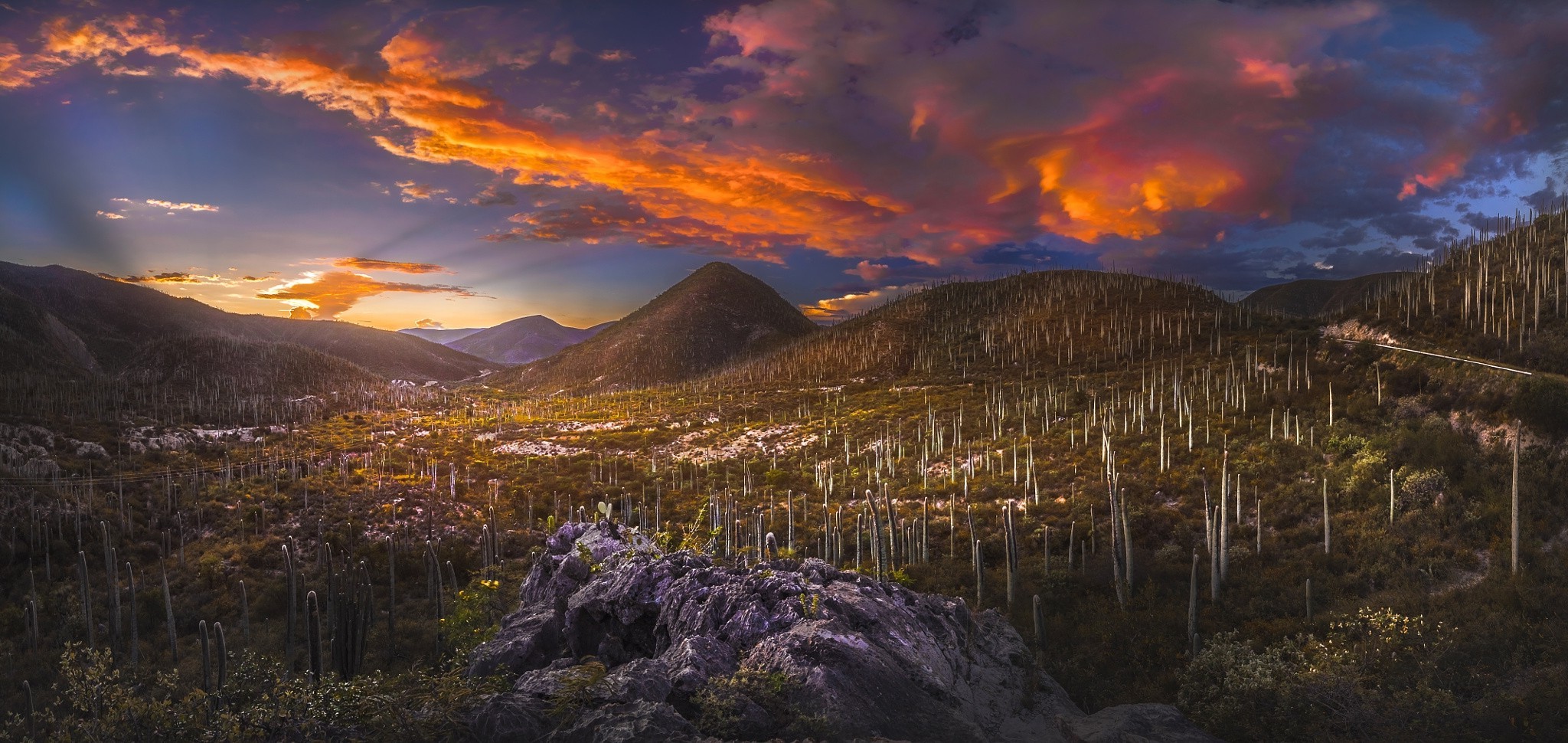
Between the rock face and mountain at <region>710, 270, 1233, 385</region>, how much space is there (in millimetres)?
82669

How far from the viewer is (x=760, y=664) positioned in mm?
12656

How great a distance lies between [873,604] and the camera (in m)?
15.5

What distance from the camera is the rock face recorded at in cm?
1070

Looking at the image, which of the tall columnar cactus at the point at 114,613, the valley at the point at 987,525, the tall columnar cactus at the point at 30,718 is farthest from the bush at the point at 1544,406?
the tall columnar cactus at the point at 114,613

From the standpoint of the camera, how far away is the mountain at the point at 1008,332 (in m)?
99.5

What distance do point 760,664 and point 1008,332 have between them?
403 ft

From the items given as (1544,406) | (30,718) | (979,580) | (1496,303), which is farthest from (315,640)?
(1496,303)

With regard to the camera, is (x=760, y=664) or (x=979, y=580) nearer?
(x=760, y=664)

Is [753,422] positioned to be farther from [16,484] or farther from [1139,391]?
[16,484]

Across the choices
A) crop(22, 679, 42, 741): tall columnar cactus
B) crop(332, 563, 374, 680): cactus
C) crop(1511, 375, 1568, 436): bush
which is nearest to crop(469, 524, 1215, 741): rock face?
crop(332, 563, 374, 680): cactus

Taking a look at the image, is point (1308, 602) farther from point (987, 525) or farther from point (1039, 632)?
point (987, 525)

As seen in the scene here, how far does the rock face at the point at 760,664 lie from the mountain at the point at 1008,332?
82669 millimetres

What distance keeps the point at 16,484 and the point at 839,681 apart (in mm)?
68576

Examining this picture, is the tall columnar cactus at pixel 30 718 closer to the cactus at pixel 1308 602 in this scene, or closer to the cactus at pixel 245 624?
the cactus at pixel 245 624
